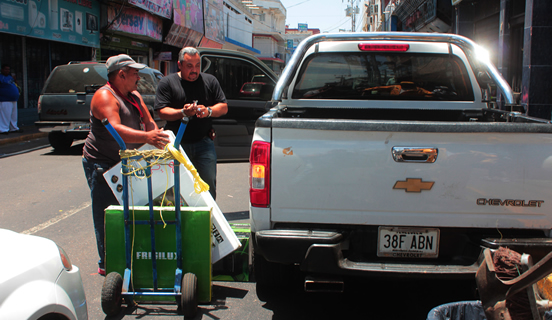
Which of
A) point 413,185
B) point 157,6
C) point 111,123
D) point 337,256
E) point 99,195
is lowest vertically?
point 337,256

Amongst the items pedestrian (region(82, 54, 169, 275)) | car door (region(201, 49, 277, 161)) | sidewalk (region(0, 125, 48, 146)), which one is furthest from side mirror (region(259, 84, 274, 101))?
sidewalk (region(0, 125, 48, 146))

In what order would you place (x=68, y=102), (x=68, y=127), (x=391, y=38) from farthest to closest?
(x=68, y=102) < (x=68, y=127) < (x=391, y=38)

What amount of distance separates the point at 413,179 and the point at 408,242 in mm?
429

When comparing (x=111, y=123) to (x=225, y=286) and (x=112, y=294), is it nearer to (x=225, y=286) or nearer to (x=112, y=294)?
(x=112, y=294)

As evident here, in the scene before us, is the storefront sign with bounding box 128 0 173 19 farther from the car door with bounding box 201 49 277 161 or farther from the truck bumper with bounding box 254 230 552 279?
the truck bumper with bounding box 254 230 552 279

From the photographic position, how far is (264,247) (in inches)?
118

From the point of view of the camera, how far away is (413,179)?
2.88m

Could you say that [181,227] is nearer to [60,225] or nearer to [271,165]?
[271,165]

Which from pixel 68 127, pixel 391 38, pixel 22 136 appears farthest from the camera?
pixel 22 136

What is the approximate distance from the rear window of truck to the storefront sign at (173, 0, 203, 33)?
21.9 meters

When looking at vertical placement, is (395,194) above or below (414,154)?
below

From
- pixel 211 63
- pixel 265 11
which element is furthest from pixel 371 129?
pixel 265 11

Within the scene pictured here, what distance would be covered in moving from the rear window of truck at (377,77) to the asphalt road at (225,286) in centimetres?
178

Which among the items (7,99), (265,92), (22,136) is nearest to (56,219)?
(265,92)
